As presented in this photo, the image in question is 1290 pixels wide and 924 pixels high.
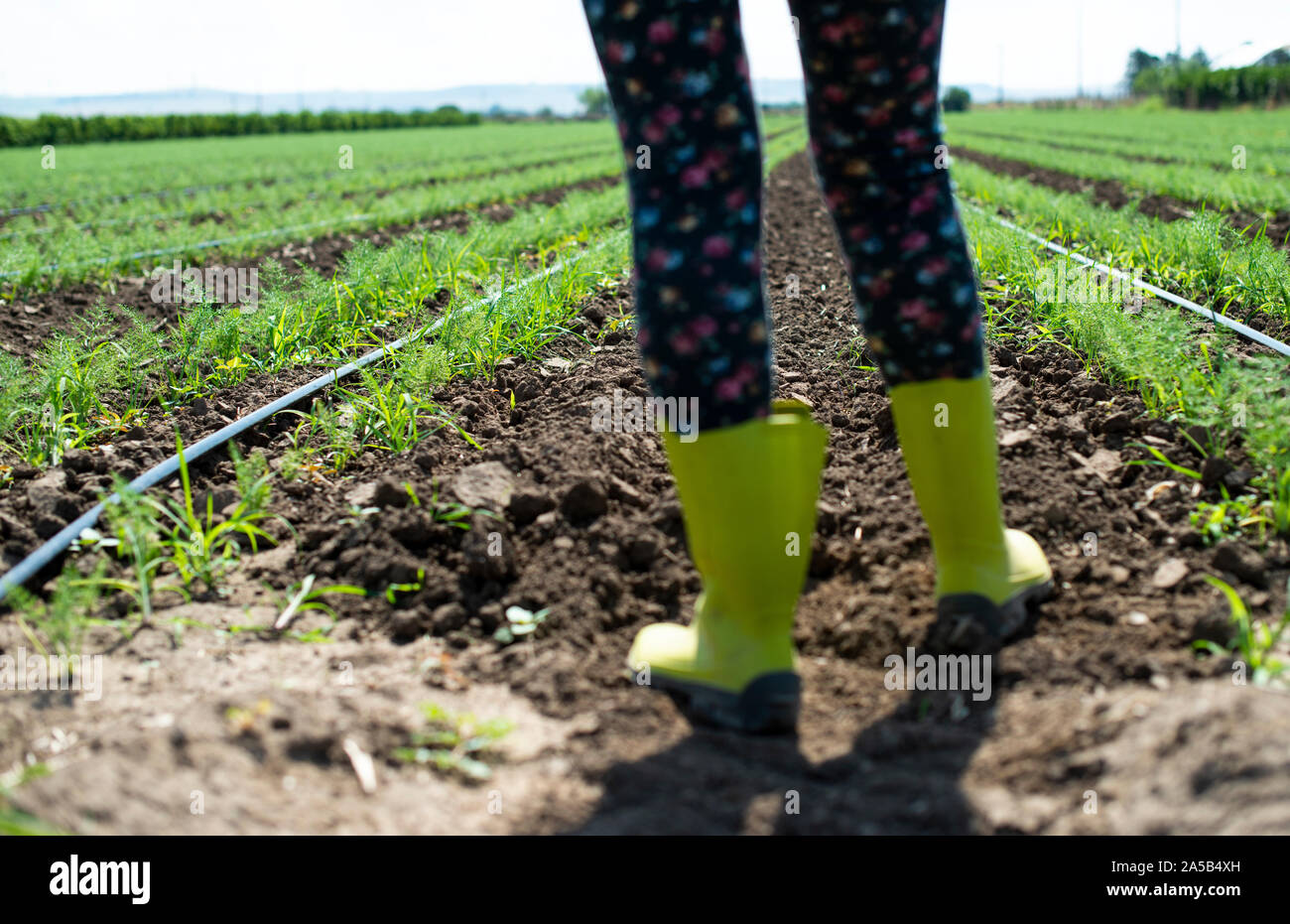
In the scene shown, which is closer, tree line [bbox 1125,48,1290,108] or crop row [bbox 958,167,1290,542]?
crop row [bbox 958,167,1290,542]

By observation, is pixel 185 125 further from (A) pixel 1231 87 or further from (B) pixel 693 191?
(A) pixel 1231 87

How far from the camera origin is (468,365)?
10.3ft

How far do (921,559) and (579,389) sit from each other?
1378 mm

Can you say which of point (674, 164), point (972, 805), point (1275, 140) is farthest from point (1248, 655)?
point (1275, 140)

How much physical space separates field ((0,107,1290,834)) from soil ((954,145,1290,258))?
7.78 ft

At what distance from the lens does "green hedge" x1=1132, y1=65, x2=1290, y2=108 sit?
39688mm

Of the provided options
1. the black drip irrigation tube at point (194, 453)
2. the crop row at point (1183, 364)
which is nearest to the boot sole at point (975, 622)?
the crop row at point (1183, 364)

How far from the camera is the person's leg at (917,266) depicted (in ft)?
4.24

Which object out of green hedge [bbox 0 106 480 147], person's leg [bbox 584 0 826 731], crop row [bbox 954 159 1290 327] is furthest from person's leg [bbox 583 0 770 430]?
green hedge [bbox 0 106 480 147]

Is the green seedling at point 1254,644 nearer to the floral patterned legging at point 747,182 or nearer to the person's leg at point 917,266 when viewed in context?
the person's leg at point 917,266

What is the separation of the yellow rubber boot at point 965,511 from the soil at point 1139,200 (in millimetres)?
3659

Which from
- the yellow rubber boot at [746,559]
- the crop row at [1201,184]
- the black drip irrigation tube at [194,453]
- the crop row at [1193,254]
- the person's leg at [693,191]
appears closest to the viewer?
the person's leg at [693,191]

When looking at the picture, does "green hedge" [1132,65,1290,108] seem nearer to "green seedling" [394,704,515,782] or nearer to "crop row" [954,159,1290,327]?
"crop row" [954,159,1290,327]
